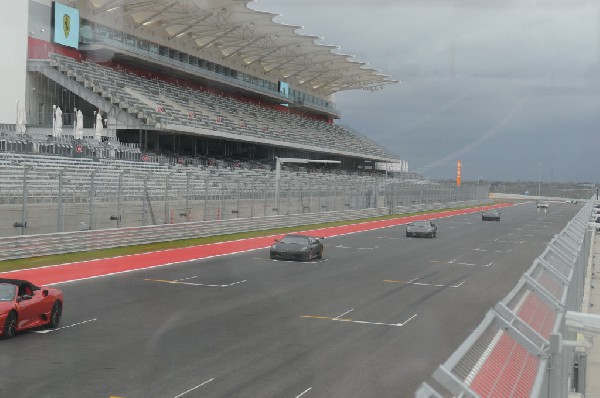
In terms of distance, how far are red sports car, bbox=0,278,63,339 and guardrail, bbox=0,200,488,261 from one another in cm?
1102

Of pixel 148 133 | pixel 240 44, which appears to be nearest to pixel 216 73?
pixel 240 44

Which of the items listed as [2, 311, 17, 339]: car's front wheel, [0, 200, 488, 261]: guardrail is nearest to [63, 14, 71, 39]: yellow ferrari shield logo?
[0, 200, 488, 261]: guardrail

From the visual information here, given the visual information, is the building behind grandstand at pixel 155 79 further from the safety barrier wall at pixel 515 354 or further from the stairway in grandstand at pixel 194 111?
the safety barrier wall at pixel 515 354

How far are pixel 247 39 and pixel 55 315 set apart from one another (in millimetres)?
63358

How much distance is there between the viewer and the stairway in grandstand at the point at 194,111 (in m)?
58.4

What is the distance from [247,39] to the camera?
76062mm

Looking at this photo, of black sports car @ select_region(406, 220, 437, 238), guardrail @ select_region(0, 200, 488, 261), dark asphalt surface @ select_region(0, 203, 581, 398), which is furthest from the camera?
black sports car @ select_region(406, 220, 437, 238)

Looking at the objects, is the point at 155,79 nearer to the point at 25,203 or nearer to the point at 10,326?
the point at 25,203

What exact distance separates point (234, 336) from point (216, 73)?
6953 centimetres

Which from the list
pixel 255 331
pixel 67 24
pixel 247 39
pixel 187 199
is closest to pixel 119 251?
pixel 187 199

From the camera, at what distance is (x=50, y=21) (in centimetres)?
5688

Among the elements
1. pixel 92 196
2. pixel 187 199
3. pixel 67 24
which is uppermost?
pixel 67 24

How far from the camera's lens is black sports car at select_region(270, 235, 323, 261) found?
29.8 m

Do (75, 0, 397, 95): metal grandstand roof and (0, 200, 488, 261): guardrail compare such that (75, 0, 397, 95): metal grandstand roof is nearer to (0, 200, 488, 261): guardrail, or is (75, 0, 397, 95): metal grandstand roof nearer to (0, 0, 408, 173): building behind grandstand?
(0, 0, 408, 173): building behind grandstand
